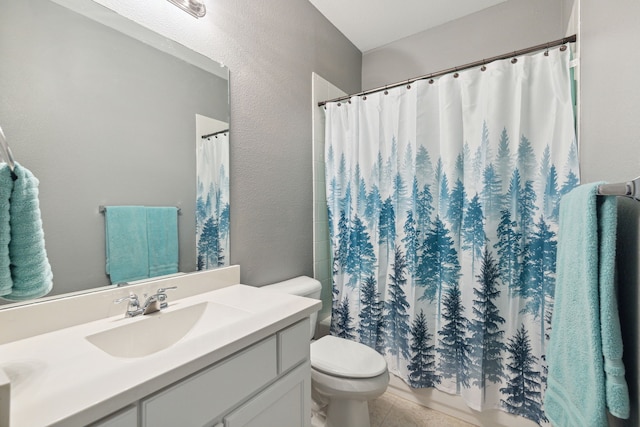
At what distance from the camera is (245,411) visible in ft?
2.66

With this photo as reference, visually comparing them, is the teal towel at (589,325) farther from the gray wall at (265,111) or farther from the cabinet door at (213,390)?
the gray wall at (265,111)

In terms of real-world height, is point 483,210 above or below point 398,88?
below

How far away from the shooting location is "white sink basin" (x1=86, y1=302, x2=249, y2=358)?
0.86 metres

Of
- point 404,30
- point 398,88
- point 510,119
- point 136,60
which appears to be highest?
point 404,30

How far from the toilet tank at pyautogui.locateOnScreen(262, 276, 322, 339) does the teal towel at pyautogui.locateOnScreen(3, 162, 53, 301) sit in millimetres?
1056

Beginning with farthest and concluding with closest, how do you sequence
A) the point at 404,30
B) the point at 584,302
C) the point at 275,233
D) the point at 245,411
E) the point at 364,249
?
the point at 404,30
the point at 364,249
the point at 275,233
the point at 245,411
the point at 584,302

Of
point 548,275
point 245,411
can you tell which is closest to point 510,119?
point 548,275

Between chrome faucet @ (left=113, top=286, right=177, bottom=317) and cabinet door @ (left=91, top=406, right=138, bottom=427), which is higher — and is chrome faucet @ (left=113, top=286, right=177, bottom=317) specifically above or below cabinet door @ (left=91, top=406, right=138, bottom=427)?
above

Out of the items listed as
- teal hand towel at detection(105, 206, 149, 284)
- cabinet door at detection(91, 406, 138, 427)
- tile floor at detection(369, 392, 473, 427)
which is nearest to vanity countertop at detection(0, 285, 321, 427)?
cabinet door at detection(91, 406, 138, 427)

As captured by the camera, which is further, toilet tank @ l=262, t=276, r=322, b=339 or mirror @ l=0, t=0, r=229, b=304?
toilet tank @ l=262, t=276, r=322, b=339

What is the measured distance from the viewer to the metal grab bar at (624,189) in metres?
0.46

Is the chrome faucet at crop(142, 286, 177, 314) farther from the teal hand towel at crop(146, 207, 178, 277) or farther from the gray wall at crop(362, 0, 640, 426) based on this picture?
the gray wall at crop(362, 0, 640, 426)

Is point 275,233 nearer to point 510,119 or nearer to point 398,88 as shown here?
point 398,88

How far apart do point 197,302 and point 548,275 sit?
5.34 ft
